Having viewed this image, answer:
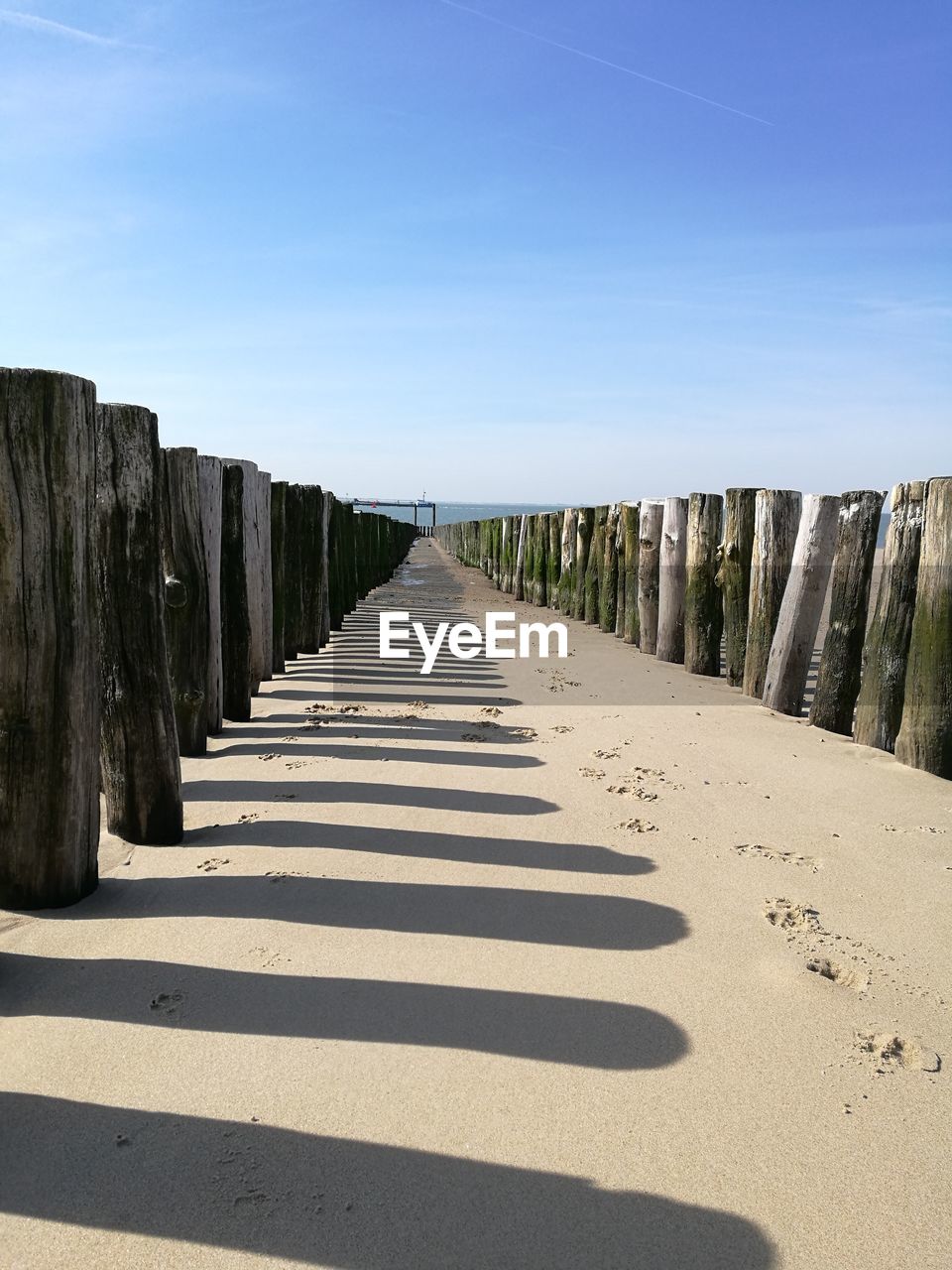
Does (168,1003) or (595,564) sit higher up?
(595,564)

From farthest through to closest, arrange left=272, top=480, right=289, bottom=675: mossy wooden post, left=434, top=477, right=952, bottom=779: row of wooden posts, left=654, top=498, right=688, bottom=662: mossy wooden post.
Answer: left=654, top=498, right=688, bottom=662: mossy wooden post, left=272, top=480, right=289, bottom=675: mossy wooden post, left=434, top=477, right=952, bottom=779: row of wooden posts

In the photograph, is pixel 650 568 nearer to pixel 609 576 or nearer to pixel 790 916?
pixel 609 576

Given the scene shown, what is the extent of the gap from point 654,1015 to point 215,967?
1.16 metres

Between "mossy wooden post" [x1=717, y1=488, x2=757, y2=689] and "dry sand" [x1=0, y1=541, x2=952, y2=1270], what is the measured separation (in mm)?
2715

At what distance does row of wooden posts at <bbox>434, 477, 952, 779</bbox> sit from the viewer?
4570 mm

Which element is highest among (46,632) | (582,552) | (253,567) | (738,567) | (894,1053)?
(582,552)

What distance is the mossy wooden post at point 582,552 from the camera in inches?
455

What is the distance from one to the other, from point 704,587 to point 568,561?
527cm

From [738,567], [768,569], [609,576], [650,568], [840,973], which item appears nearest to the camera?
[840,973]

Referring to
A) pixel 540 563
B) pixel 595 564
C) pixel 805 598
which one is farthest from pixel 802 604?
pixel 540 563

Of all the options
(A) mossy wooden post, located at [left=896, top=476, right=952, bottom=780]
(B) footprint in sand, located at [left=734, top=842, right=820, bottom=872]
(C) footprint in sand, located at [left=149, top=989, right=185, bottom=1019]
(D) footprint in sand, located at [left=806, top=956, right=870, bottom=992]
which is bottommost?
(C) footprint in sand, located at [left=149, top=989, right=185, bottom=1019]

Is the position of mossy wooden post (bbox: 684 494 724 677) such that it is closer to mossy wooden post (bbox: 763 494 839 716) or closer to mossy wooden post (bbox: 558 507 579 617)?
mossy wooden post (bbox: 763 494 839 716)

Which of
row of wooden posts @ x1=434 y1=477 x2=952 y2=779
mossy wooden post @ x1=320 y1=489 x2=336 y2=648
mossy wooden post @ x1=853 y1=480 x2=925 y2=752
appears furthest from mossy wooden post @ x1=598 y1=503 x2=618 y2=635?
mossy wooden post @ x1=853 y1=480 x2=925 y2=752

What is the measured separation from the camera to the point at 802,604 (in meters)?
5.99
